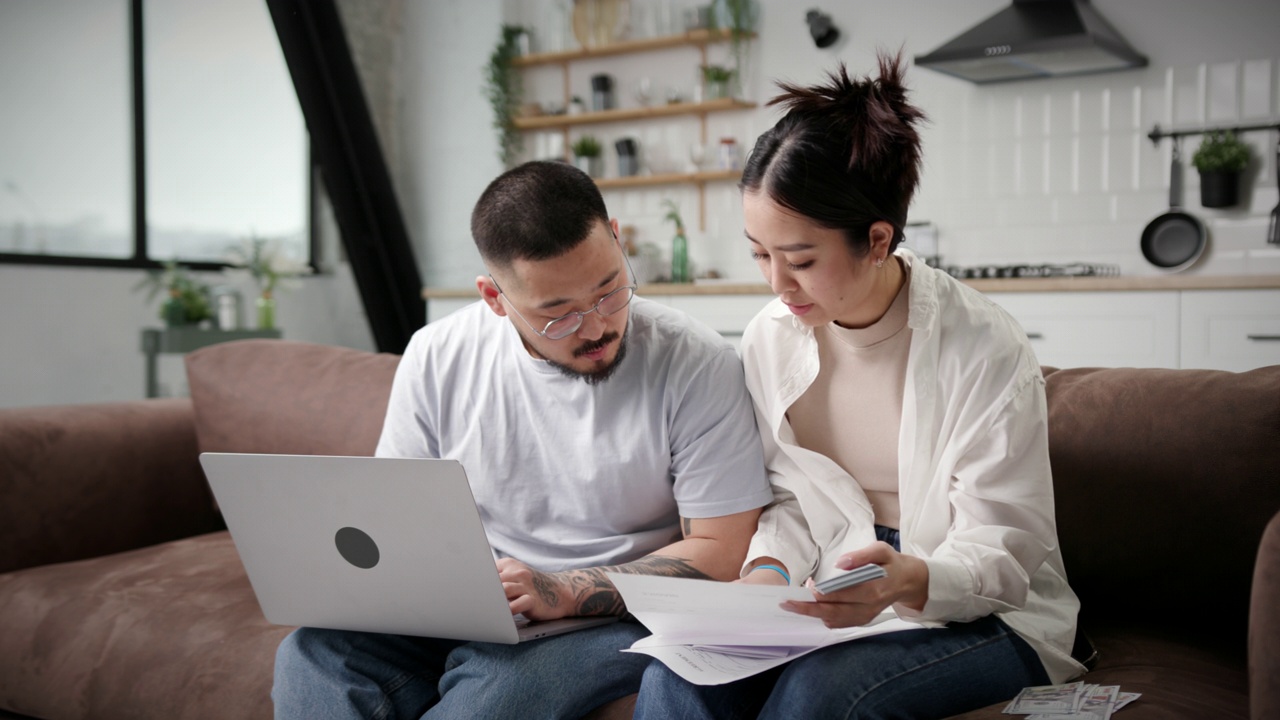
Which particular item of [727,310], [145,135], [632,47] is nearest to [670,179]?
[632,47]

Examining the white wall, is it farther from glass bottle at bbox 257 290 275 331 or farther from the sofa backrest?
the sofa backrest

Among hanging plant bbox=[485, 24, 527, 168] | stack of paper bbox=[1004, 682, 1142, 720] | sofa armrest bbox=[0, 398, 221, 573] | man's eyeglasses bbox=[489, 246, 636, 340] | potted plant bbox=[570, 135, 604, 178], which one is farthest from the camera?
hanging plant bbox=[485, 24, 527, 168]

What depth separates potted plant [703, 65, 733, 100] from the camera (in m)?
4.67

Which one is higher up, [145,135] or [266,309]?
[145,135]

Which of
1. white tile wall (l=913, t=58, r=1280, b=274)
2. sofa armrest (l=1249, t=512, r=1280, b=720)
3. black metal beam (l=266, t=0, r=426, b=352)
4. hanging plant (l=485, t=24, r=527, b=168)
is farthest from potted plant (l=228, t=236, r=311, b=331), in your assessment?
sofa armrest (l=1249, t=512, r=1280, b=720)

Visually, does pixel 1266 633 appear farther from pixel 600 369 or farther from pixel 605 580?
pixel 600 369

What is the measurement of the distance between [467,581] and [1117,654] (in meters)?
0.89

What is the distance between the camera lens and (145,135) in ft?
14.3

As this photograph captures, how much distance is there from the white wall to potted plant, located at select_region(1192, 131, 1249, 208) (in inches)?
3.2

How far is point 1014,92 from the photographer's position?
13.7 feet

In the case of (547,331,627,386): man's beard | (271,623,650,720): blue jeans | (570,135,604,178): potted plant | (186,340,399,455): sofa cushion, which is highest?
(570,135,604,178): potted plant

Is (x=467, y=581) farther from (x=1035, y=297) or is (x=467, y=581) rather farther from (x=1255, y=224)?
(x=1255, y=224)

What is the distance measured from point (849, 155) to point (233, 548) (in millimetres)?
1496

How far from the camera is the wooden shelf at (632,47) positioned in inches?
184
